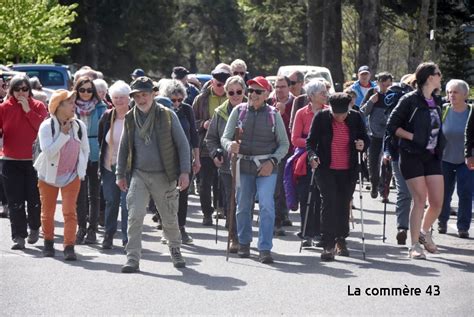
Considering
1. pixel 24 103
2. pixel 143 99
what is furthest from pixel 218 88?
pixel 143 99

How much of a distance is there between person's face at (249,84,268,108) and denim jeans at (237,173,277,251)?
0.72m

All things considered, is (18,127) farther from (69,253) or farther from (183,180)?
(183,180)

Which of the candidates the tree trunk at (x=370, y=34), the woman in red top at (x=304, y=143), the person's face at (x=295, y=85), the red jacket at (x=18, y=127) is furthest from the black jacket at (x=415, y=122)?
the tree trunk at (x=370, y=34)

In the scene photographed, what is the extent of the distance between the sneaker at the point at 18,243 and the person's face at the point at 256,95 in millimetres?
2884

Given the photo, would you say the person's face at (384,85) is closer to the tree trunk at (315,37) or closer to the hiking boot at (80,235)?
the hiking boot at (80,235)

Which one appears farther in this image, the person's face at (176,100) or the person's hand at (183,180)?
the person's face at (176,100)

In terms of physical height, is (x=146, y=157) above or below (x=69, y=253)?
above

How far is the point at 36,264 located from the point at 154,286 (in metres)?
1.71

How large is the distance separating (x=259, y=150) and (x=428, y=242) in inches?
82.4

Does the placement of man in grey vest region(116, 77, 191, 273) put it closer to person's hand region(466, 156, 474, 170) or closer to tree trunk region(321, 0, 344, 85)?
person's hand region(466, 156, 474, 170)

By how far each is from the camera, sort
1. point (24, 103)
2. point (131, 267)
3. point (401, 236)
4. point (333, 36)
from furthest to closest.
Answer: point (333, 36) → point (401, 236) → point (24, 103) → point (131, 267)

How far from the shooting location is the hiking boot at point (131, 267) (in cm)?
1035

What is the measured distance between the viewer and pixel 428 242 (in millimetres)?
11820

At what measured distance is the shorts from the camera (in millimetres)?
11242
